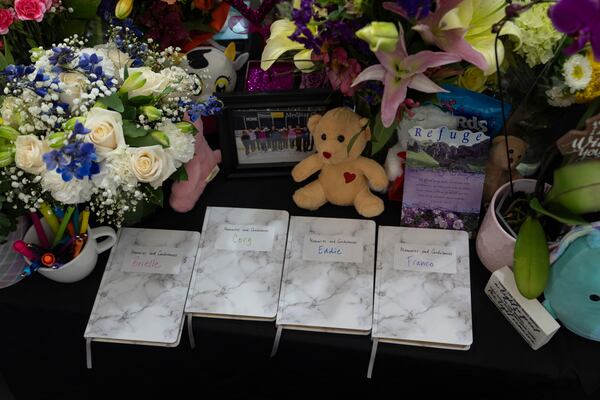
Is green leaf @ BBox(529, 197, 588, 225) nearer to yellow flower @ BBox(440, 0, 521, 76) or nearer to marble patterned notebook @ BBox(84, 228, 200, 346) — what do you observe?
yellow flower @ BBox(440, 0, 521, 76)

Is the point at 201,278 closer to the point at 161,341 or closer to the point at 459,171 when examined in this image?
the point at 161,341

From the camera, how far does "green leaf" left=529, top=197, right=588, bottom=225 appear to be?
40.6 inches

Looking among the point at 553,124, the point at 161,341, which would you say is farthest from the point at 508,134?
the point at 161,341

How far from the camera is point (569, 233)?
106 centimetres

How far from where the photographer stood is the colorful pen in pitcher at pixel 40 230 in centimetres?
117

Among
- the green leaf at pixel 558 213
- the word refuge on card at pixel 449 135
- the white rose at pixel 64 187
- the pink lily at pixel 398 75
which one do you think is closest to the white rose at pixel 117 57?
the white rose at pixel 64 187

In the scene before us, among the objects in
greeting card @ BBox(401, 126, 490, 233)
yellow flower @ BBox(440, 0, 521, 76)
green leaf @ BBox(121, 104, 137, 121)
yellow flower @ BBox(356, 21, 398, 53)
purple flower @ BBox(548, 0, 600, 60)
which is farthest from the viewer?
greeting card @ BBox(401, 126, 490, 233)

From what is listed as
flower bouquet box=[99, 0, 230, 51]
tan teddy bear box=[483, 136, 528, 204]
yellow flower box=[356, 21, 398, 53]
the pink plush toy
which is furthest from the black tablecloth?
yellow flower box=[356, 21, 398, 53]

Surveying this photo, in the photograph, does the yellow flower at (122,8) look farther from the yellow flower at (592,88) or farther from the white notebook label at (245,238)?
the yellow flower at (592,88)

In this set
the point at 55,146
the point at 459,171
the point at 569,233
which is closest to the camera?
the point at 55,146

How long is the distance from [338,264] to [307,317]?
13 centimetres

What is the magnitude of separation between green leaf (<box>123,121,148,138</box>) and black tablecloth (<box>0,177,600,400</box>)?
31 cm

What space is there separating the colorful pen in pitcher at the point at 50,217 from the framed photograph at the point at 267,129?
0.38 m

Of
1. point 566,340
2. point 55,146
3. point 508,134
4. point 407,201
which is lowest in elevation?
point 566,340
